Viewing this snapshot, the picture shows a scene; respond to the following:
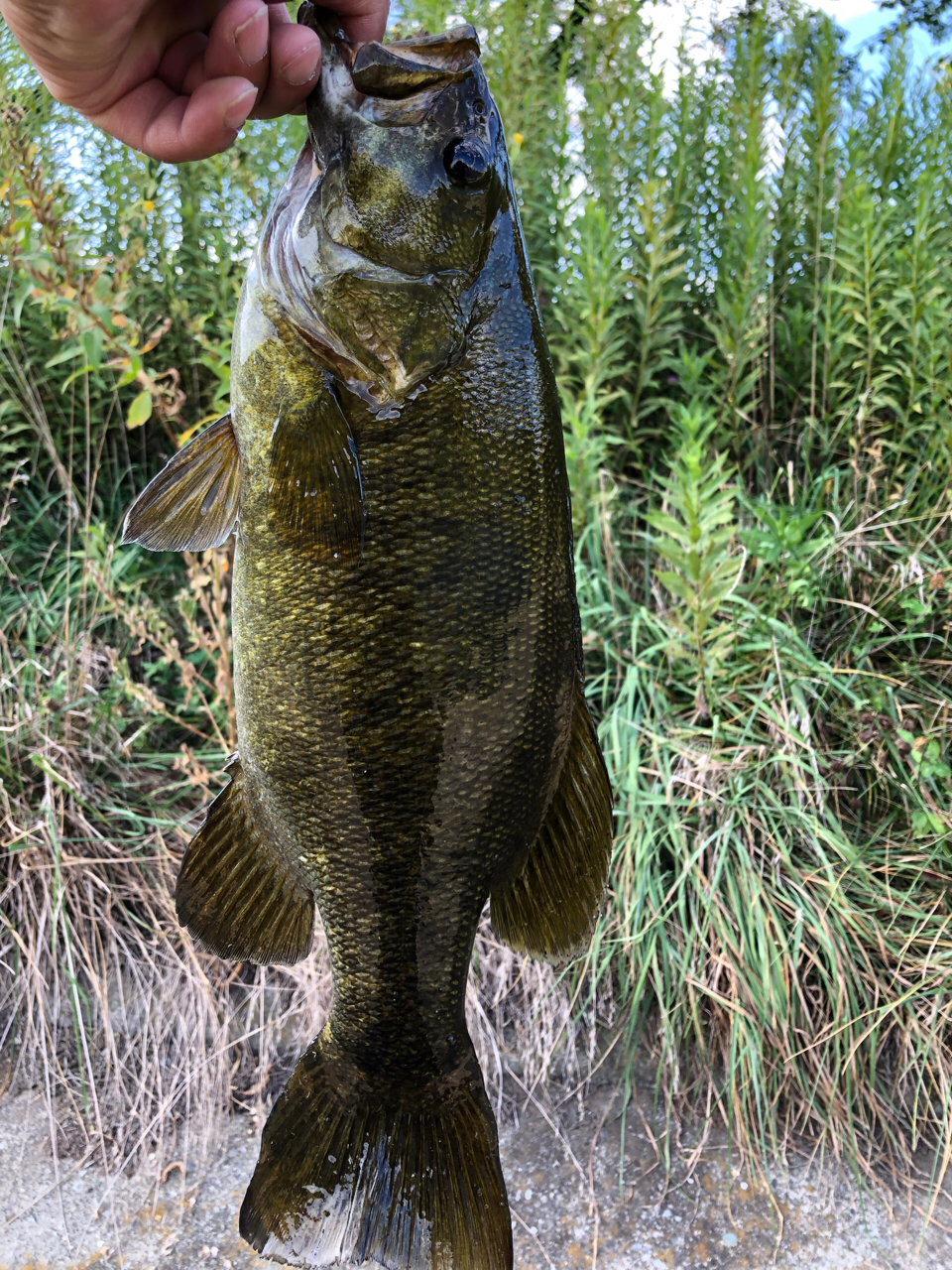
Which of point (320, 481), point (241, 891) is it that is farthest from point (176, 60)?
point (241, 891)

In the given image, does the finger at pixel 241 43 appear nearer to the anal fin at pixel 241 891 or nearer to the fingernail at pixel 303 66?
the fingernail at pixel 303 66

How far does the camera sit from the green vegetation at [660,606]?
8.71ft

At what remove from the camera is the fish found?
114 cm

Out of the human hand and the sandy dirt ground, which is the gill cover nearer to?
the human hand

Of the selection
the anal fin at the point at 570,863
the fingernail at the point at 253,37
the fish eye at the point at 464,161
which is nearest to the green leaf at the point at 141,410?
the fingernail at the point at 253,37

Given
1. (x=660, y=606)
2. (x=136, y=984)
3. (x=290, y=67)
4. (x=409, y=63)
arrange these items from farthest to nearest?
(x=660, y=606) < (x=136, y=984) < (x=290, y=67) < (x=409, y=63)

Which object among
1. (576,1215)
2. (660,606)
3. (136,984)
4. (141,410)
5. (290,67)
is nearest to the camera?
(290,67)

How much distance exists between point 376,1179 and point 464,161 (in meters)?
1.43

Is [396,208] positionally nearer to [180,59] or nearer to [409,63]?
[409,63]

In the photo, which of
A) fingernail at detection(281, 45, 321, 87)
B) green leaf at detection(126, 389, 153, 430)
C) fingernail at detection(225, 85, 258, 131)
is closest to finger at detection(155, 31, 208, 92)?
fingernail at detection(225, 85, 258, 131)

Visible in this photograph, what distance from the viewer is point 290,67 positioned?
1.24 m

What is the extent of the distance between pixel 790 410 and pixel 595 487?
1041 mm

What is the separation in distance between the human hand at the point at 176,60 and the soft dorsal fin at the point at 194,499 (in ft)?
1.70

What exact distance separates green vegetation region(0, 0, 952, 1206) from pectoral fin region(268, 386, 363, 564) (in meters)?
1.30
